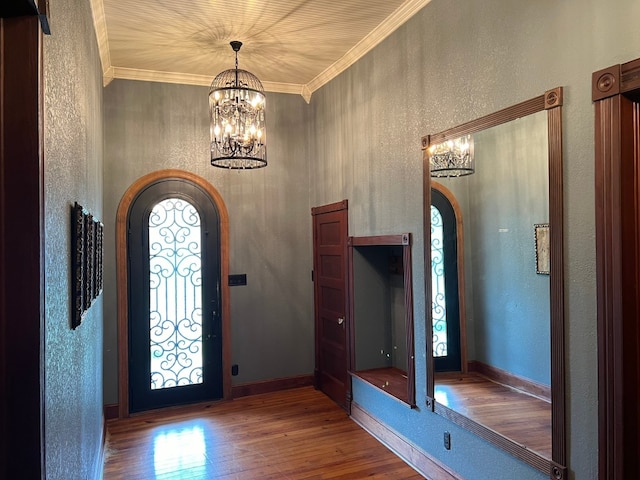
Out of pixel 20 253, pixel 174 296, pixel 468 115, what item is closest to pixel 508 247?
pixel 468 115

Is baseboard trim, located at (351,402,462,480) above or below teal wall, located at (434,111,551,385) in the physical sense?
below

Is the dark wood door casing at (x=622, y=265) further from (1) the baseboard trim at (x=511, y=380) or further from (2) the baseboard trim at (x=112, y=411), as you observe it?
(2) the baseboard trim at (x=112, y=411)

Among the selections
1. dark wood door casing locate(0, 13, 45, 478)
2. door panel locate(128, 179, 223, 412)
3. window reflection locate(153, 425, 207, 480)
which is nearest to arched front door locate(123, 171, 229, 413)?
door panel locate(128, 179, 223, 412)

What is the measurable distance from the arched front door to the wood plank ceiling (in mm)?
1140

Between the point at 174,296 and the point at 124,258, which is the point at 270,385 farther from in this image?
the point at 124,258

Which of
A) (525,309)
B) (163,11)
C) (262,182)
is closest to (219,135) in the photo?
(163,11)

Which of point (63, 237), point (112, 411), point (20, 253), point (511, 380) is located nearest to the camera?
point (20, 253)

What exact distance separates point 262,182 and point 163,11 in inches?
80.1

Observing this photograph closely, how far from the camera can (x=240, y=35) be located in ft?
12.4

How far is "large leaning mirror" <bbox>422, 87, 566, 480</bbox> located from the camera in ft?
7.27

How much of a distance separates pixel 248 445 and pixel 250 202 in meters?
2.42

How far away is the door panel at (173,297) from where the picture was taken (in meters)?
4.49

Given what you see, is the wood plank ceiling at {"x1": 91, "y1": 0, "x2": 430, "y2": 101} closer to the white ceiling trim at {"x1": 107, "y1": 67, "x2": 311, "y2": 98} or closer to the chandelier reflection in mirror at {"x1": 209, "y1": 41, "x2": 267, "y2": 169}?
the white ceiling trim at {"x1": 107, "y1": 67, "x2": 311, "y2": 98}

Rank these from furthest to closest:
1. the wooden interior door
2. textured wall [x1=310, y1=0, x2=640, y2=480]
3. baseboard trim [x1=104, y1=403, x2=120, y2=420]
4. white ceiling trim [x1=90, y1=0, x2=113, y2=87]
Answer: the wooden interior door < baseboard trim [x1=104, y1=403, x2=120, y2=420] < white ceiling trim [x1=90, y1=0, x2=113, y2=87] < textured wall [x1=310, y1=0, x2=640, y2=480]
